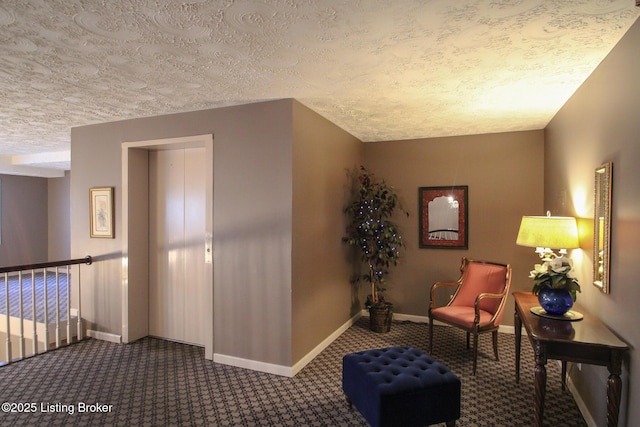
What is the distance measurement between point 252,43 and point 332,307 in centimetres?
298

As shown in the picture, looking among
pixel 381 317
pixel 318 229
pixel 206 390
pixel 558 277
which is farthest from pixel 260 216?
pixel 558 277

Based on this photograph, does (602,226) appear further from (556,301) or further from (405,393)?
(405,393)

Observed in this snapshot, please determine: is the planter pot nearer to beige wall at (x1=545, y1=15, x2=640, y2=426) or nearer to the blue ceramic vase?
beige wall at (x1=545, y1=15, x2=640, y2=426)

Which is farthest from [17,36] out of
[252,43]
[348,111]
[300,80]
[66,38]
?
[348,111]

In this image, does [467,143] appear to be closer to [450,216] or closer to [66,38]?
[450,216]

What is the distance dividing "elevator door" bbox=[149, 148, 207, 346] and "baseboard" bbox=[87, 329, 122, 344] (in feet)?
1.12

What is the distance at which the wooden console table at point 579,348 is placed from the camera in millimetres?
1920

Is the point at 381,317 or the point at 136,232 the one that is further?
the point at 381,317

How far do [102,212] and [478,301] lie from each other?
416 cm

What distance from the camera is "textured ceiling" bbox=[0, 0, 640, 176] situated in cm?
181

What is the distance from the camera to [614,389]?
1912 millimetres

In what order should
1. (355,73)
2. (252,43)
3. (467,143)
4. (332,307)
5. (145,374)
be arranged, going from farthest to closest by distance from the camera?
(467,143) → (332,307) → (145,374) → (355,73) → (252,43)

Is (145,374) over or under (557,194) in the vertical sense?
under

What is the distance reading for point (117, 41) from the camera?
2129mm
